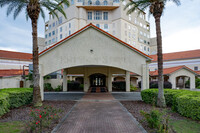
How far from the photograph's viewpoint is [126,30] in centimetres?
5009

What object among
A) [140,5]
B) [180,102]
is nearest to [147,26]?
[140,5]

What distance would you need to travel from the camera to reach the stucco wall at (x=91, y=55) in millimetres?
14188

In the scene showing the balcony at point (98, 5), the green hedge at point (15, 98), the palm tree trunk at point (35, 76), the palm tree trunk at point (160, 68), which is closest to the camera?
the green hedge at point (15, 98)

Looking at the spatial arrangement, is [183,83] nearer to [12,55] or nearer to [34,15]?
[34,15]

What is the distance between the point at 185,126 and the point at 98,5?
48.2 metres

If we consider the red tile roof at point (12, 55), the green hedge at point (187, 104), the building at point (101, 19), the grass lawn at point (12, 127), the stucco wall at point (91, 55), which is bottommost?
the grass lawn at point (12, 127)

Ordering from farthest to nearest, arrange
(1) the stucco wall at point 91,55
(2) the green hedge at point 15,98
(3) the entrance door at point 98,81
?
1. (3) the entrance door at point 98,81
2. (1) the stucco wall at point 91,55
3. (2) the green hedge at point 15,98

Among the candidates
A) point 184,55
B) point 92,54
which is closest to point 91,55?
point 92,54

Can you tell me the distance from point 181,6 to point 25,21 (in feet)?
52.8

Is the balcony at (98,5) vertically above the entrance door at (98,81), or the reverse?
the balcony at (98,5)

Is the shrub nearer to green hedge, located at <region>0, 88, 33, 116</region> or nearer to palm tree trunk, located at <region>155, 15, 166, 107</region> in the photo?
green hedge, located at <region>0, 88, 33, 116</region>

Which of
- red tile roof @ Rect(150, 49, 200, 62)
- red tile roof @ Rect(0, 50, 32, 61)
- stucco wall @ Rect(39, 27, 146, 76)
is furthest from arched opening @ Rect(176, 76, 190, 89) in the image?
red tile roof @ Rect(0, 50, 32, 61)

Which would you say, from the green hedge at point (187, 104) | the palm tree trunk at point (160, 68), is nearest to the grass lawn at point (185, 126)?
the green hedge at point (187, 104)

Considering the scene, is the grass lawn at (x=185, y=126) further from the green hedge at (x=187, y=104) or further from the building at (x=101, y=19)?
the building at (x=101, y=19)
